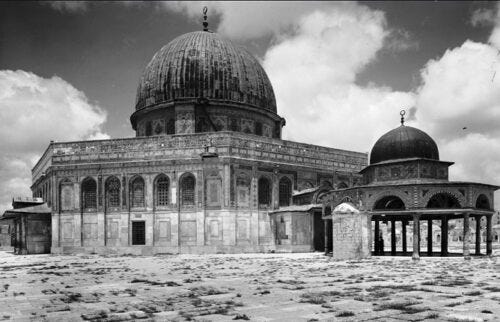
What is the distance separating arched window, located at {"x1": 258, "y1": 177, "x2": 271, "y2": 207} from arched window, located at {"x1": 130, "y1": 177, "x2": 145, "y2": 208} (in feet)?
32.5

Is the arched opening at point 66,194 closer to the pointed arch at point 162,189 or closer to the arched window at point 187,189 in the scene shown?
the pointed arch at point 162,189

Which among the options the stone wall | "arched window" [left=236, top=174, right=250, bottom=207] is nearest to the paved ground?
the stone wall

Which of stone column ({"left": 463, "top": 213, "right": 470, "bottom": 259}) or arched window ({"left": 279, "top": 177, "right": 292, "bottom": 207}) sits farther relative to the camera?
arched window ({"left": 279, "top": 177, "right": 292, "bottom": 207})

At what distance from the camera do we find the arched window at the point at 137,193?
43875 millimetres

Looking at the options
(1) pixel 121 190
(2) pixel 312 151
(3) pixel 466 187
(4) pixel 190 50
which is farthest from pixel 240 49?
(3) pixel 466 187

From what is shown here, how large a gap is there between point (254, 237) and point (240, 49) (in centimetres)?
2000

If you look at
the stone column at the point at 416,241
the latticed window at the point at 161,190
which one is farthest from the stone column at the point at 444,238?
the latticed window at the point at 161,190

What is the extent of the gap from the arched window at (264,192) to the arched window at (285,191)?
1.43 meters

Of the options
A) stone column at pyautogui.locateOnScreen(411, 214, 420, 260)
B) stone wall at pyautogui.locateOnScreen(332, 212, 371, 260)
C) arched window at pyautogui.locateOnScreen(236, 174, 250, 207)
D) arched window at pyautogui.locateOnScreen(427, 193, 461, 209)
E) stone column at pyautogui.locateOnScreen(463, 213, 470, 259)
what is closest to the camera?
stone column at pyautogui.locateOnScreen(411, 214, 420, 260)

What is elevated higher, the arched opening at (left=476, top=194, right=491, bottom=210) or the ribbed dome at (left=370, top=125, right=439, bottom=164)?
the ribbed dome at (left=370, top=125, right=439, bottom=164)

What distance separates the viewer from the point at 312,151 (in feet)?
161

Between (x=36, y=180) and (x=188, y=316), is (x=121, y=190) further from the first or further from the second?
(x=188, y=316)

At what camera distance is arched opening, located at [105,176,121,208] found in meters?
44.2

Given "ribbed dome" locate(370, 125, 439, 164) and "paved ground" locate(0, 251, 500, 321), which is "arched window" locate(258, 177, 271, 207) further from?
"paved ground" locate(0, 251, 500, 321)
